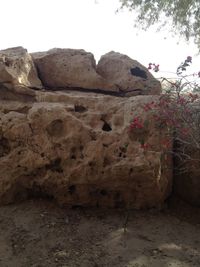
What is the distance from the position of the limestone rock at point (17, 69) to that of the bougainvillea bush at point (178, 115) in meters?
1.69

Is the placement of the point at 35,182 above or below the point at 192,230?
above

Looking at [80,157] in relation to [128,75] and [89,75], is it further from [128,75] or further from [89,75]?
[128,75]

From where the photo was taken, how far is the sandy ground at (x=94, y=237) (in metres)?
4.09

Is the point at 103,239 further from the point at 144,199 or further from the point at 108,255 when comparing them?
the point at 144,199

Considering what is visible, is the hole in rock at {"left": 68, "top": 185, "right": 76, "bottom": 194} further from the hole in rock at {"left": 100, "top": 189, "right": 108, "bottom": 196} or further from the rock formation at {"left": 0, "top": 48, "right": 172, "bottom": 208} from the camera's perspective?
the hole in rock at {"left": 100, "top": 189, "right": 108, "bottom": 196}

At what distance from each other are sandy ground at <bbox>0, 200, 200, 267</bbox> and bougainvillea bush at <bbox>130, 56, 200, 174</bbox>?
84 cm

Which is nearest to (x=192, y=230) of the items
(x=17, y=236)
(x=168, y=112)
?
(x=168, y=112)

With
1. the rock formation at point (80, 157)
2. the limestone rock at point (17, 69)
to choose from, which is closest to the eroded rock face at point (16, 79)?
the limestone rock at point (17, 69)

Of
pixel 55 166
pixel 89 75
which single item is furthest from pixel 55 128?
pixel 89 75

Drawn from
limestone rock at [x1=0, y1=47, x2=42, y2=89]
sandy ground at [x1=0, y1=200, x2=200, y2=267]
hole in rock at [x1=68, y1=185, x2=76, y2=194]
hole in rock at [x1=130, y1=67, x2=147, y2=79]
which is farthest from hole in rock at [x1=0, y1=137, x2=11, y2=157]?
hole in rock at [x1=130, y1=67, x2=147, y2=79]

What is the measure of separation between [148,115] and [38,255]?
2.18 metres

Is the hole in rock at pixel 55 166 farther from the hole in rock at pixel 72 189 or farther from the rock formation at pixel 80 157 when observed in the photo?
the hole in rock at pixel 72 189

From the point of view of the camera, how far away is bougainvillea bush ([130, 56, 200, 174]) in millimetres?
4664

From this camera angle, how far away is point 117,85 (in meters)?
5.91
